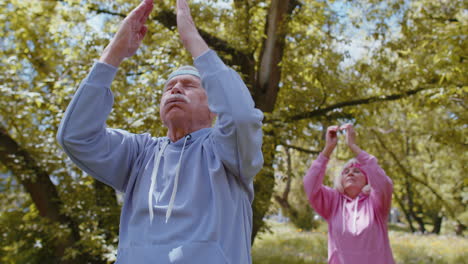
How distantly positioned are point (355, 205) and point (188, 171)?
285cm

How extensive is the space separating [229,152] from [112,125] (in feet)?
12.9

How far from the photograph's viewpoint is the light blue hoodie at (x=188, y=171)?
4.53ft

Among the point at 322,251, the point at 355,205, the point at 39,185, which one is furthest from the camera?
the point at 322,251

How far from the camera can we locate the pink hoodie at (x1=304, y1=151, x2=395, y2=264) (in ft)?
12.0

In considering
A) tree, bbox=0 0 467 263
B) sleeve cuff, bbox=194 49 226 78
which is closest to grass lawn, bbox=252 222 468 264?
tree, bbox=0 0 467 263

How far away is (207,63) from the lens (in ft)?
4.77

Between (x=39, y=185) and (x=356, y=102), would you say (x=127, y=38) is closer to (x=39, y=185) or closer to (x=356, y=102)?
(x=39, y=185)

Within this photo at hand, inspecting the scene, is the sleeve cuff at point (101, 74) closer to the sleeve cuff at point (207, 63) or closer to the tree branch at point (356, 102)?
the sleeve cuff at point (207, 63)

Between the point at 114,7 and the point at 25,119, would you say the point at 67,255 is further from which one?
the point at 114,7

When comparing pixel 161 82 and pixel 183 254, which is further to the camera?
pixel 161 82

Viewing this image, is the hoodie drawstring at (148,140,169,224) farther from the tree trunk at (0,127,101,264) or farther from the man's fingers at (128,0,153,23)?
the tree trunk at (0,127,101,264)

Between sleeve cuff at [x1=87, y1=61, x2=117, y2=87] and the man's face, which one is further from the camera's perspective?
the man's face

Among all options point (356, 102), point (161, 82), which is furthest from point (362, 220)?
point (356, 102)

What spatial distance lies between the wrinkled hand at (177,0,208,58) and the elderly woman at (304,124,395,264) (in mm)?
2445
